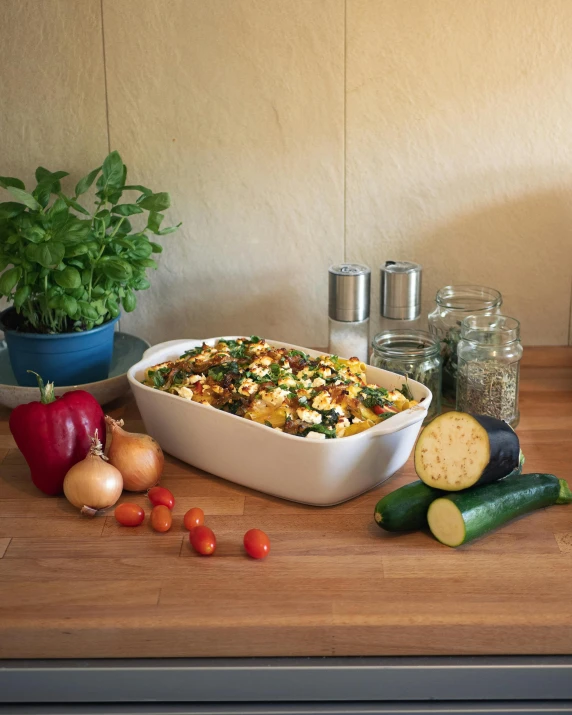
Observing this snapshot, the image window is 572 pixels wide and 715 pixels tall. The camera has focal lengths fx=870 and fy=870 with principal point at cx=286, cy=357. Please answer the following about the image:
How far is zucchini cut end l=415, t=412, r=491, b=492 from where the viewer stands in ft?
3.84

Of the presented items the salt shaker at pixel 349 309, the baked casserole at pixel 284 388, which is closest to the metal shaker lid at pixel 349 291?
the salt shaker at pixel 349 309

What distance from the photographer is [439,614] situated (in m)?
1.03

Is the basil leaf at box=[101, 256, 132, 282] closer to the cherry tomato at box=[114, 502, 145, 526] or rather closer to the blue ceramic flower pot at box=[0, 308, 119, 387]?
the blue ceramic flower pot at box=[0, 308, 119, 387]

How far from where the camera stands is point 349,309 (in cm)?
154

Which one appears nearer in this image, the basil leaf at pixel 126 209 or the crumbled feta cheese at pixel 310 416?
the crumbled feta cheese at pixel 310 416

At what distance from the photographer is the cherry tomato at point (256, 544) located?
1.14m

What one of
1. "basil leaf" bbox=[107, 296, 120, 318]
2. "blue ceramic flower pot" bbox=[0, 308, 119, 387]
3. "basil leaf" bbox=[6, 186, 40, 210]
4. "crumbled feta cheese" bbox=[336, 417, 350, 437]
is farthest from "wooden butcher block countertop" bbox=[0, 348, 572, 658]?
"basil leaf" bbox=[6, 186, 40, 210]

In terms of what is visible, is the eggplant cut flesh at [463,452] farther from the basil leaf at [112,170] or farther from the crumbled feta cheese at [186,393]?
the basil leaf at [112,170]

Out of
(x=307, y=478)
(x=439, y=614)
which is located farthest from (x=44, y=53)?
(x=439, y=614)

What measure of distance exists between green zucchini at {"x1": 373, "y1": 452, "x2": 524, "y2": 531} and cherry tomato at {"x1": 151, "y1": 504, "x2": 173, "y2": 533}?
29cm

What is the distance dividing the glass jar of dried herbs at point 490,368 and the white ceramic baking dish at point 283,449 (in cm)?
15

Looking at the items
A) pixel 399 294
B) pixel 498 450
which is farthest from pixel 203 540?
pixel 399 294

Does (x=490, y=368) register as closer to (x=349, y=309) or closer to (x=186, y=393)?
(x=349, y=309)

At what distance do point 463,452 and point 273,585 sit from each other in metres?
0.32
